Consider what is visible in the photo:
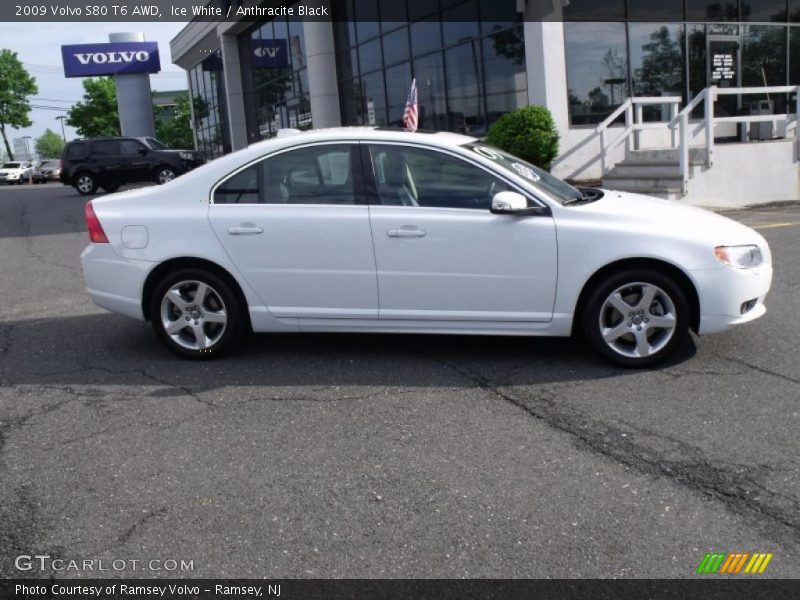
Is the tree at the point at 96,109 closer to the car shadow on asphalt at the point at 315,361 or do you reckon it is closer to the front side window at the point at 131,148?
the front side window at the point at 131,148

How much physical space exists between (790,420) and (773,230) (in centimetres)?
759

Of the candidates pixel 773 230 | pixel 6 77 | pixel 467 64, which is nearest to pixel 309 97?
pixel 467 64

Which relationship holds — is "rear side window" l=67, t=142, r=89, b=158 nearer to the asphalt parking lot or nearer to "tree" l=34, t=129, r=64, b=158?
the asphalt parking lot

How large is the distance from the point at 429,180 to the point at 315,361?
1.55 m

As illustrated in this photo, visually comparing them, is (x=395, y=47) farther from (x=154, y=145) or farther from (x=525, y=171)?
(x=525, y=171)

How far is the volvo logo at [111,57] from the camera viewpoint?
51781 mm

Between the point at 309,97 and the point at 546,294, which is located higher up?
the point at 309,97

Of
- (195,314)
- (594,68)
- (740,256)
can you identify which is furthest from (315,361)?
(594,68)

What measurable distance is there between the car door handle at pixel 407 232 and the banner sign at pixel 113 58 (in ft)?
168

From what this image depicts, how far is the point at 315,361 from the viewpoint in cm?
580

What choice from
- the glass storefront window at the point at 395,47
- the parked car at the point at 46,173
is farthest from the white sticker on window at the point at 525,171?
the parked car at the point at 46,173

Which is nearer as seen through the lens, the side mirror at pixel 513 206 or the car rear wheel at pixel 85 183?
the side mirror at pixel 513 206

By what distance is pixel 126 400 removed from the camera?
16.7ft
